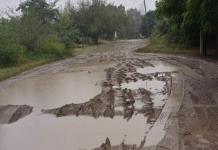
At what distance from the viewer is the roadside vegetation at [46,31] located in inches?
1113

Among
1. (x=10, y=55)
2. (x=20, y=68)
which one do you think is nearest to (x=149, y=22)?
(x=10, y=55)

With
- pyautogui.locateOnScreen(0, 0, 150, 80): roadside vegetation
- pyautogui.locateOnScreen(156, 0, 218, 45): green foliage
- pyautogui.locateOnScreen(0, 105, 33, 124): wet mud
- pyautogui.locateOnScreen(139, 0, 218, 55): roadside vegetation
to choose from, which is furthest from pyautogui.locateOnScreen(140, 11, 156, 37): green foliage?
pyautogui.locateOnScreen(0, 105, 33, 124): wet mud

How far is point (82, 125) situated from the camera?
36.1 feet

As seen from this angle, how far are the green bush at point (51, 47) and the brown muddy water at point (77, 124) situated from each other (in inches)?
712

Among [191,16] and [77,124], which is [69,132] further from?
[191,16]

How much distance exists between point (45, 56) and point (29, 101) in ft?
64.1

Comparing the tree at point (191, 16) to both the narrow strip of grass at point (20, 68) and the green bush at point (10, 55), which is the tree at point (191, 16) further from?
the green bush at point (10, 55)

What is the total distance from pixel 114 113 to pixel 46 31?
2733cm

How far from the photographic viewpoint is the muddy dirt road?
9203mm

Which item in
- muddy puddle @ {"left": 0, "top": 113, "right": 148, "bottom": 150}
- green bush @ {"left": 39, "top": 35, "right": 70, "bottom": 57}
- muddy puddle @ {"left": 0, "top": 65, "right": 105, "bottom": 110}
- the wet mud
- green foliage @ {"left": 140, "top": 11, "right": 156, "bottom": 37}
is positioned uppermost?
green foliage @ {"left": 140, "top": 11, "right": 156, "bottom": 37}

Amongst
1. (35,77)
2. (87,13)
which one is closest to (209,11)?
(35,77)

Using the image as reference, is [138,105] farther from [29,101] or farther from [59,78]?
[59,78]

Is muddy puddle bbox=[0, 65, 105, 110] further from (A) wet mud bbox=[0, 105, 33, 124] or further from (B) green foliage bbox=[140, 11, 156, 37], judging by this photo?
(B) green foliage bbox=[140, 11, 156, 37]

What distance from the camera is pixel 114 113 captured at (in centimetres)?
1203
